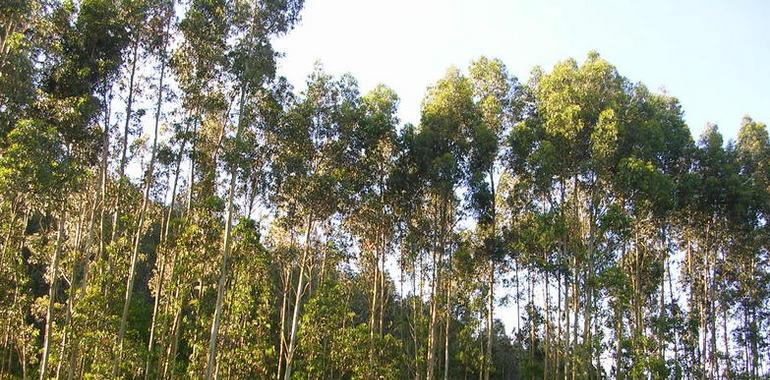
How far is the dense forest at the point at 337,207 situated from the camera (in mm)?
14305

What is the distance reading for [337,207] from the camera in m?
18.2

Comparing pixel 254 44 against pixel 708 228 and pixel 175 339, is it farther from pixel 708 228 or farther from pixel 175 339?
pixel 708 228

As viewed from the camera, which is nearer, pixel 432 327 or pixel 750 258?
pixel 432 327

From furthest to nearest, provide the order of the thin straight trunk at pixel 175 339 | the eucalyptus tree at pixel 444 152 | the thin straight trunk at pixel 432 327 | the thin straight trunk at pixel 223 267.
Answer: the eucalyptus tree at pixel 444 152 < the thin straight trunk at pixel 432 327 < the thin straight trunk at pixel 175 339 < the thin straight trunk at pixel 223 267

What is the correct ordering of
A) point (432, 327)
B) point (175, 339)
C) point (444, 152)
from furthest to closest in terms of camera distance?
point (444, 152), point (432, 327), point (175, 339)

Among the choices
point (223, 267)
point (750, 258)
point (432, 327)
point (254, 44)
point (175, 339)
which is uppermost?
point (254, 44)

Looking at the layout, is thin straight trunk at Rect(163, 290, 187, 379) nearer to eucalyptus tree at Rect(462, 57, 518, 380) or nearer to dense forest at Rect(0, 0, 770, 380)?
dense forest at Rect(0, 0, 770, 380)

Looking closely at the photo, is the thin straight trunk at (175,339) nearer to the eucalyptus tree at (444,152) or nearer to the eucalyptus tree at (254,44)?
the eucalyptus tree at (254,44)

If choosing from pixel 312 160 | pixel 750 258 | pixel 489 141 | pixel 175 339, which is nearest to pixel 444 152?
pixel 489 141

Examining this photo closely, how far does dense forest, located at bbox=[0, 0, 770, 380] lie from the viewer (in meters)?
14.3

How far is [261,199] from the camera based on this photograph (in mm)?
17109

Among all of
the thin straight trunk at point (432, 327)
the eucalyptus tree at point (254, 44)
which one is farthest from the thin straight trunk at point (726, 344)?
the eucalyptus tree at point (254, 44)

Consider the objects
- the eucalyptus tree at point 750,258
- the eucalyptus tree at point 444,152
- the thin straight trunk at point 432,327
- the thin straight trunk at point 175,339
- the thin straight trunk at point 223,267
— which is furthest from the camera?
the eucalyptus tree at point 750,258

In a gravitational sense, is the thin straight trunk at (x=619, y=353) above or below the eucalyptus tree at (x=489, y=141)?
below
